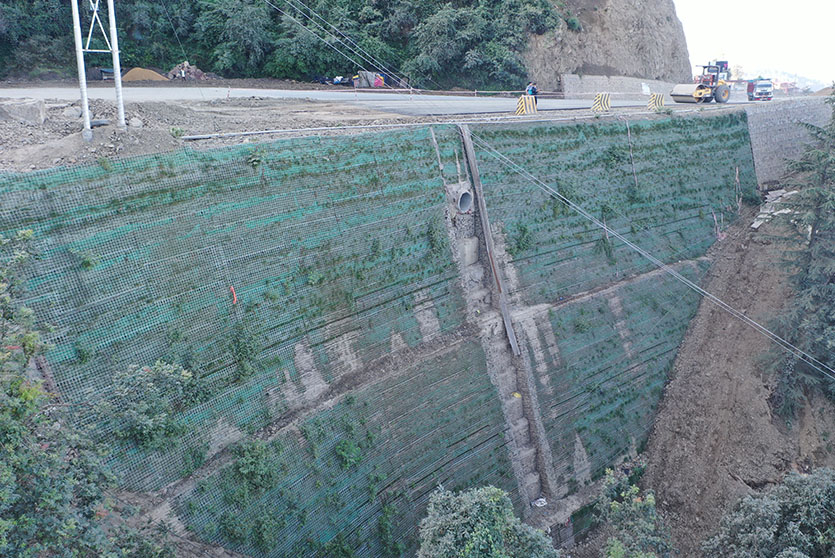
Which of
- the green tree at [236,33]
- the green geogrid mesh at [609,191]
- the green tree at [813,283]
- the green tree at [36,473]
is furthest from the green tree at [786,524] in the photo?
the green tree at [236,33]

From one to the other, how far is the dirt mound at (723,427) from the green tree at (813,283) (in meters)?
0.57

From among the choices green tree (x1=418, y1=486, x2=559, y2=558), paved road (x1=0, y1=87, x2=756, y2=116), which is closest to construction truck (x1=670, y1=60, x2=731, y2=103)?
paved road (x1=0, y1=87, x2=756, y2=116)

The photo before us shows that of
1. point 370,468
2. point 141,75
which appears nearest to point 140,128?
point 370,468

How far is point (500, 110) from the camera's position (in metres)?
21.3

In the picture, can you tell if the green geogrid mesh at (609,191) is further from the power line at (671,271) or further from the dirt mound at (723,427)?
the dirt mound at (723,427)

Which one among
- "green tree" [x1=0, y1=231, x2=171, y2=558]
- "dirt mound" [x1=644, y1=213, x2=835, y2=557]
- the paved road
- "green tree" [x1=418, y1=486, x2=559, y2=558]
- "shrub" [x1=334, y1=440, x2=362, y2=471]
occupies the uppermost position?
the paved road

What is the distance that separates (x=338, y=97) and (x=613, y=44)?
18964 millimetres

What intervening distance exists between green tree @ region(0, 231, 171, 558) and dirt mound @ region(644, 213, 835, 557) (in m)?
13.3

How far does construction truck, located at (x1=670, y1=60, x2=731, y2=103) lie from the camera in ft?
88.9

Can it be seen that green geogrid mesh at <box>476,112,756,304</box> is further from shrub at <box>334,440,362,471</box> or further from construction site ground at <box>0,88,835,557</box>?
shrub at <box>334,440,362,471</box>

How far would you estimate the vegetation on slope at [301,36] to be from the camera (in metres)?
22.2

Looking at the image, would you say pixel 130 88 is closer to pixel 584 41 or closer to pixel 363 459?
pixel 363 459

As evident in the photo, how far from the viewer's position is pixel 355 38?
26.2 meters

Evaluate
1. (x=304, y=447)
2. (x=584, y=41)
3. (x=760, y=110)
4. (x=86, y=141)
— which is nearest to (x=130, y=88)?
(x=86, y=141)
